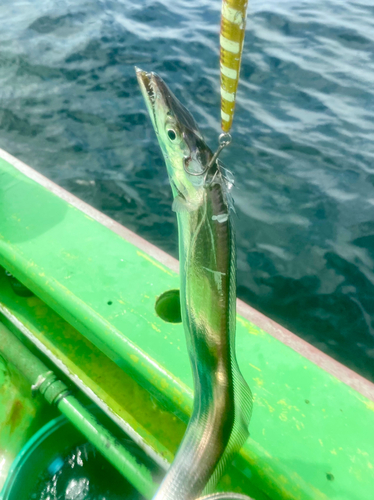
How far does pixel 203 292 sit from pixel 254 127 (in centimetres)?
551

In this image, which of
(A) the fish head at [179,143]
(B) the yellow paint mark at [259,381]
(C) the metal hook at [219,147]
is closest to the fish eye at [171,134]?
(A) the fish head at [179,143]

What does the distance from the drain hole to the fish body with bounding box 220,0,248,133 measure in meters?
1.52

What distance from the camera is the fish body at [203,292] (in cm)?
135

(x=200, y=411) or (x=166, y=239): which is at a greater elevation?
(x=200, y=411)

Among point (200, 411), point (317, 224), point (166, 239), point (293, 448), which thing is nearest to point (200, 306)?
point (200, 411)

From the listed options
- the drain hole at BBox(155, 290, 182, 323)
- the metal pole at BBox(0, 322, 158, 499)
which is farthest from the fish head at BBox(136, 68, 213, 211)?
the metal pole at BBox(0, 322, 158, 499)

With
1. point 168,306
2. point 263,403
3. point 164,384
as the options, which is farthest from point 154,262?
point 263,403

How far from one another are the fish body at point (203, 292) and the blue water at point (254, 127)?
2.64m

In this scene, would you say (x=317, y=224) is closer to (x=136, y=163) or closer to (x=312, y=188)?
(x=312, y=188)

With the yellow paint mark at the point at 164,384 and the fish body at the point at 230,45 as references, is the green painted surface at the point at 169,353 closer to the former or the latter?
the yellow paint mark at the point at 164,384

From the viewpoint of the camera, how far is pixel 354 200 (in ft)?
16.8

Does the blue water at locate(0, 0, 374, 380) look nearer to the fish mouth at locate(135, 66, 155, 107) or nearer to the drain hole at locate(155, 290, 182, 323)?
the drain hole at locate(155, 290, 182, 323)

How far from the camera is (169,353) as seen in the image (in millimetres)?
2230

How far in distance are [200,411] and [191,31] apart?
9688mm
